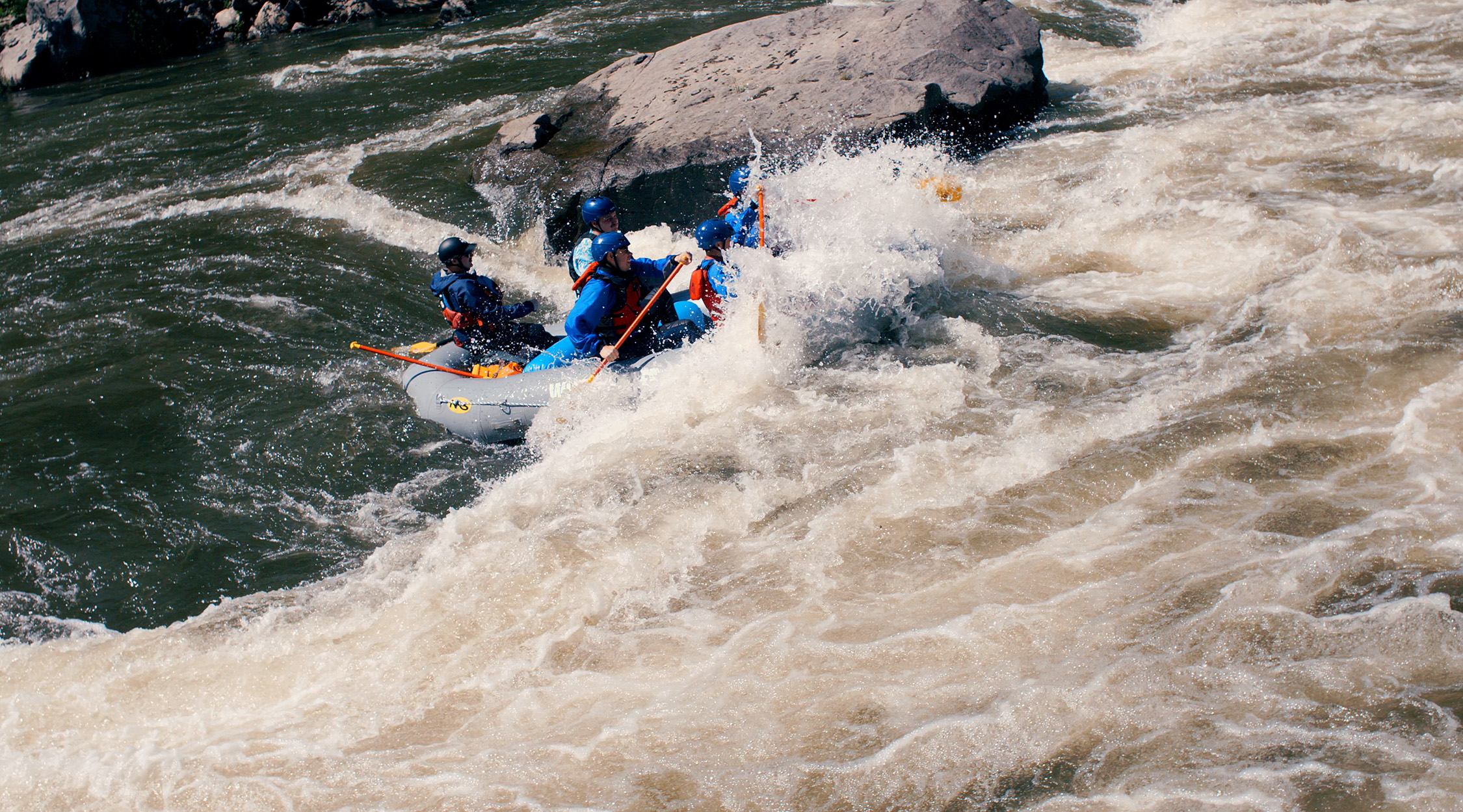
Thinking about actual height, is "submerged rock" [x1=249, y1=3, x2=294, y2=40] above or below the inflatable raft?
above

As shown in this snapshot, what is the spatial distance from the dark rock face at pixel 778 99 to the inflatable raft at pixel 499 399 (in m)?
2.87

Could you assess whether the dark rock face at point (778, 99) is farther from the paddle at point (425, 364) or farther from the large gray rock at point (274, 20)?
the large gray rock at point (274, 20)

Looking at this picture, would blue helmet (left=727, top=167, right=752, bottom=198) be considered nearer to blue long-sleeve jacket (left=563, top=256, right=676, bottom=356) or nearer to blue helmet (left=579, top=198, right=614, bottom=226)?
blue helmet (left=579, top=198, right=614, bottom=226)

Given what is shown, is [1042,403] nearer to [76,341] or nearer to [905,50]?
[905,50]

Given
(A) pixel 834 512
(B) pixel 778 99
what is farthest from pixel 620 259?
(B) pixel 778 99

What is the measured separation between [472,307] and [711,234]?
170cm

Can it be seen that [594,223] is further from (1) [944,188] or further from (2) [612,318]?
(1) [944,188]

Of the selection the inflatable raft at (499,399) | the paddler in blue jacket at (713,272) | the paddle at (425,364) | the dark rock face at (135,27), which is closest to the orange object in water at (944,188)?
the paddler in blue jacket at (713,272)

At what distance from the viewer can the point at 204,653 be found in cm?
434

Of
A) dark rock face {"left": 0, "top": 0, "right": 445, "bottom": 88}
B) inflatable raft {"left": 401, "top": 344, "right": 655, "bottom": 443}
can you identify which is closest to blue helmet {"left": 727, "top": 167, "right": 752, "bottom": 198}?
inflatable raft {"left": 401, "top": 344, "right": 655, "bottom": 443}

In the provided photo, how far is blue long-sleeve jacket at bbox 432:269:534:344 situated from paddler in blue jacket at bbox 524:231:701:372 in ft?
1.54

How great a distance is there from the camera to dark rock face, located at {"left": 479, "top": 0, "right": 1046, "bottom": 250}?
27.5ft

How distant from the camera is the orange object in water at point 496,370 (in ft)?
20.4

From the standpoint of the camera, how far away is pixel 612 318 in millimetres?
6035
